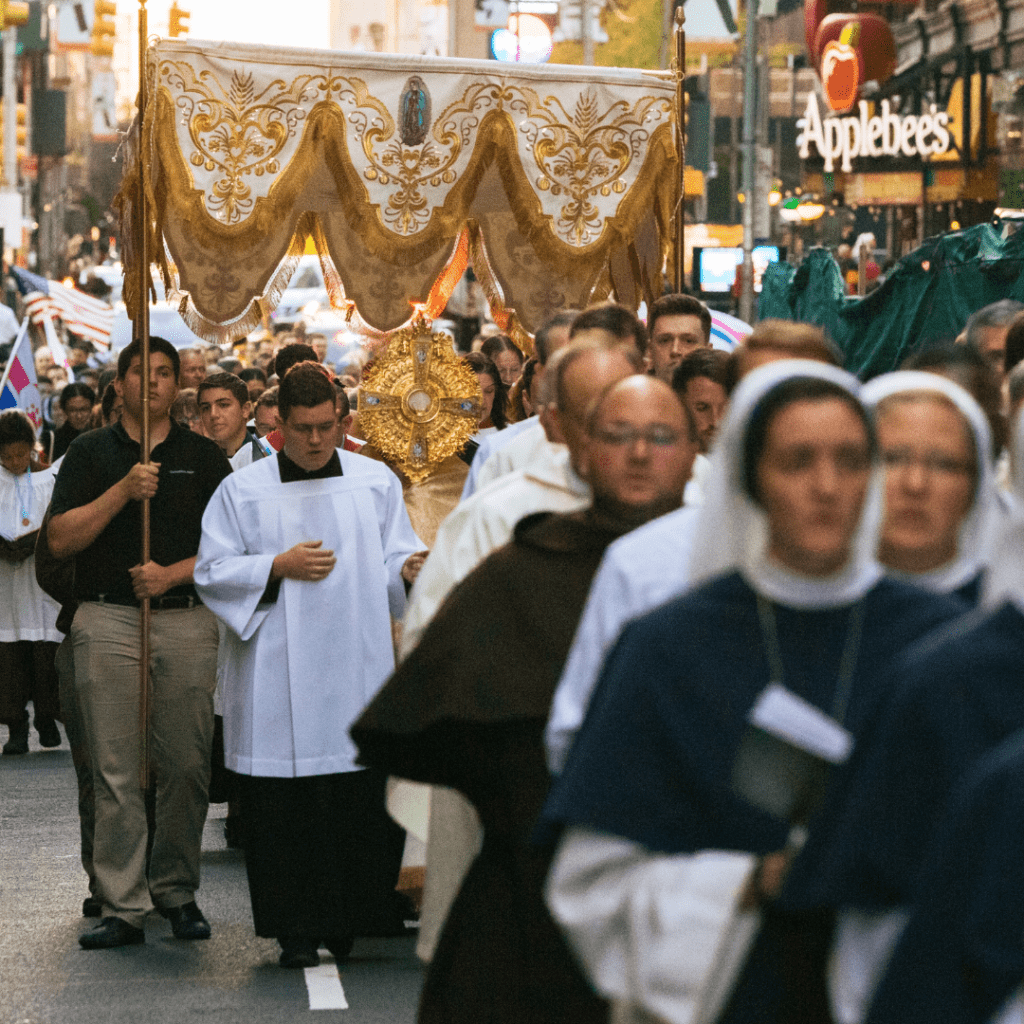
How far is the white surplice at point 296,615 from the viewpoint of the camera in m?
7.59

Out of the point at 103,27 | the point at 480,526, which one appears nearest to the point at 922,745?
the point at 480,526

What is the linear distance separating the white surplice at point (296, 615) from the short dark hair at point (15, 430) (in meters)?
5.56

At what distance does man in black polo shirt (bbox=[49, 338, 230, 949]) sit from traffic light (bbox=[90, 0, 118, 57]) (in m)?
21.3

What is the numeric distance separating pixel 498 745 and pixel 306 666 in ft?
11.7

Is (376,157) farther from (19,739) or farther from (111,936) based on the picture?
(19,739)

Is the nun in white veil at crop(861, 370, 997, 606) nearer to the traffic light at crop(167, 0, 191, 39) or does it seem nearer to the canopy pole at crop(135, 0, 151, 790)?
the canopy pole at crop(135, 0, 151, 790)

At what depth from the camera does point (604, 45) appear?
179ft

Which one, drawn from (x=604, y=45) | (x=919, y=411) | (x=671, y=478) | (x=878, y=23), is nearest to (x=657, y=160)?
(x=671, y=478)

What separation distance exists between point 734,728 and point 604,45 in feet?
174

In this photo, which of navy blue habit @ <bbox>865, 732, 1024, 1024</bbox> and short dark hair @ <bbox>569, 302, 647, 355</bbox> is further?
short dark hair @ <bbox>569, 302, 647, 355</bbox>

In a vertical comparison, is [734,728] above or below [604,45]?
below

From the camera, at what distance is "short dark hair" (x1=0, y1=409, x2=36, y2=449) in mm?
12984

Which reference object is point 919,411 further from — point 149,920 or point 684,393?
point 149,920

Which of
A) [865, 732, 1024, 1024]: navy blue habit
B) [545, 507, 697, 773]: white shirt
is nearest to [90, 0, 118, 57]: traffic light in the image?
[545, 507, 697, 773]: white shirt
